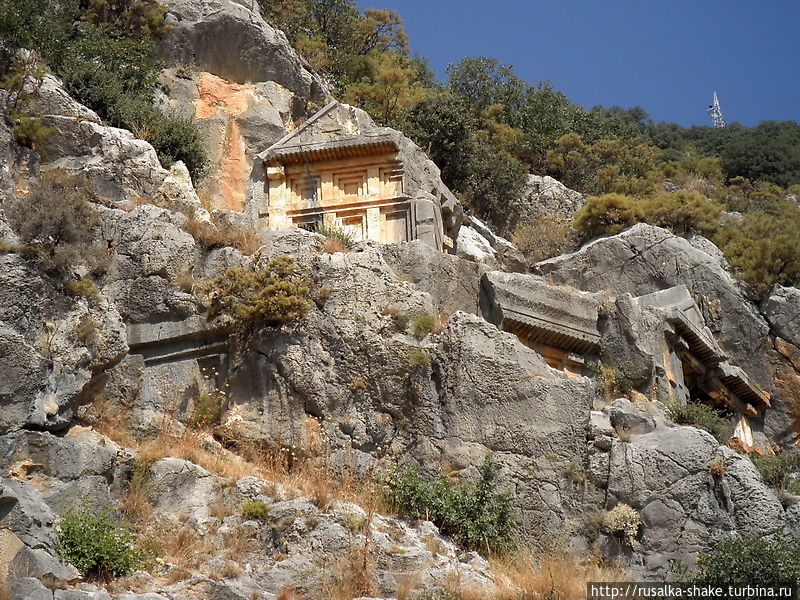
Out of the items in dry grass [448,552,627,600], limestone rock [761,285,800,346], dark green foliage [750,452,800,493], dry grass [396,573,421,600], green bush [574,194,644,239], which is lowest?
dry grass [448,552,627,600]

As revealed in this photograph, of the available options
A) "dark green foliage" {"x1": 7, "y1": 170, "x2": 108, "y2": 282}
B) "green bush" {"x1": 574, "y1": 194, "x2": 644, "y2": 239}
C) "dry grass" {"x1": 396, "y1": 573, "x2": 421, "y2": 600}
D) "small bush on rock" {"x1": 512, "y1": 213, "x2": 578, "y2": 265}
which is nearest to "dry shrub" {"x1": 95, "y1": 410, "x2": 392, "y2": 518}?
"dry grass" {"x1": 396, "y1": 573, "x2": 421, "y2": 600}

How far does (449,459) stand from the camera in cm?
1413

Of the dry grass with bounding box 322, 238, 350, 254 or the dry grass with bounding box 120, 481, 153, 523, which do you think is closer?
the dry grass with bounding box 120, 481, 153, 523

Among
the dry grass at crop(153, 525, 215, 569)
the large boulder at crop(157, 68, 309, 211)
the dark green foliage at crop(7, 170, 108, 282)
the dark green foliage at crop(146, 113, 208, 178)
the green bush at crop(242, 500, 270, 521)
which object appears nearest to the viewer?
the dry grass at crop(153, 525, 215, 569)

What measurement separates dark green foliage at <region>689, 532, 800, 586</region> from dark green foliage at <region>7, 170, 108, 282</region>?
27.4 feet

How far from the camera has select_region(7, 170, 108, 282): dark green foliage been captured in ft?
46.8

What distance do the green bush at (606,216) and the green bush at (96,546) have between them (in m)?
15.8

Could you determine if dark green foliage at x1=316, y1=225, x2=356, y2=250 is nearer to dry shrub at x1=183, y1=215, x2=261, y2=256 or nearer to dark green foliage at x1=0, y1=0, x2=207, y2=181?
dry shrub at x1=183, y1=215, x2=261, y2=256

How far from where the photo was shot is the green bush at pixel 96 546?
1104cm

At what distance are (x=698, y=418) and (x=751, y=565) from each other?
5.69 m

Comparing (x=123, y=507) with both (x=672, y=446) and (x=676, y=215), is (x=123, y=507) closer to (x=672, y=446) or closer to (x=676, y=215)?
(x=672, y=446)

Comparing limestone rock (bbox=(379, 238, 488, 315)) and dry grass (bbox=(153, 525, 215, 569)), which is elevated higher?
limestone rock (bbox=(379, 238, 488, 315))

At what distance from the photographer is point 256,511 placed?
12.7 meters

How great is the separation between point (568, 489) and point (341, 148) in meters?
8.90
